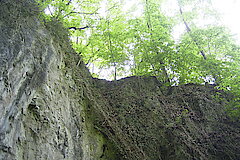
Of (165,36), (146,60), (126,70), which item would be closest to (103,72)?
(126,70)

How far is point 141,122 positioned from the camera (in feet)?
21.8

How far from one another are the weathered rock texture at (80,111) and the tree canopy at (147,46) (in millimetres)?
700

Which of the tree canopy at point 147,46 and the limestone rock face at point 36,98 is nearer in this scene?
the limestone rock face at point 36,98

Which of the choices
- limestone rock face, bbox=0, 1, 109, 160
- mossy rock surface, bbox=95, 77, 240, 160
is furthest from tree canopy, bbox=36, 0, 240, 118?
limestone rock face, bbox=0, 1, 109, 160

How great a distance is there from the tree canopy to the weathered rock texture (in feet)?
2.30

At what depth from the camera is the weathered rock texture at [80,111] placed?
3547 millimetres

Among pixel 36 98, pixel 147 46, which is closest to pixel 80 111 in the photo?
pixel 36 98

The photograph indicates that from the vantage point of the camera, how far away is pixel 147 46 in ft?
27.3

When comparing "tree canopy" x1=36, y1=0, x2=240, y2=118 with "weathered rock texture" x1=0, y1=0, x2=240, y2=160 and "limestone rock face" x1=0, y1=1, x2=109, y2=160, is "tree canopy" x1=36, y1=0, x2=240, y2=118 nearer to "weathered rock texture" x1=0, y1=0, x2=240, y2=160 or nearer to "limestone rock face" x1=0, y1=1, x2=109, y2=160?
"weathered rock texture" x1=0, y1=0, x2=240, y2=160

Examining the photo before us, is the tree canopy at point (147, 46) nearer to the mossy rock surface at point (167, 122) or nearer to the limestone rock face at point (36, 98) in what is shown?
the mossy rock surface at point (167, 122)

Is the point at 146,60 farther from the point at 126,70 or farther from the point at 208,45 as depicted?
the point at 208,45

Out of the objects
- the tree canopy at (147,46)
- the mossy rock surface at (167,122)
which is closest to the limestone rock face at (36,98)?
the mossy rock surface at (167,122)

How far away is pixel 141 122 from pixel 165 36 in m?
4.25

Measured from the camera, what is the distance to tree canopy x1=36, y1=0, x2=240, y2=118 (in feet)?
25.3
